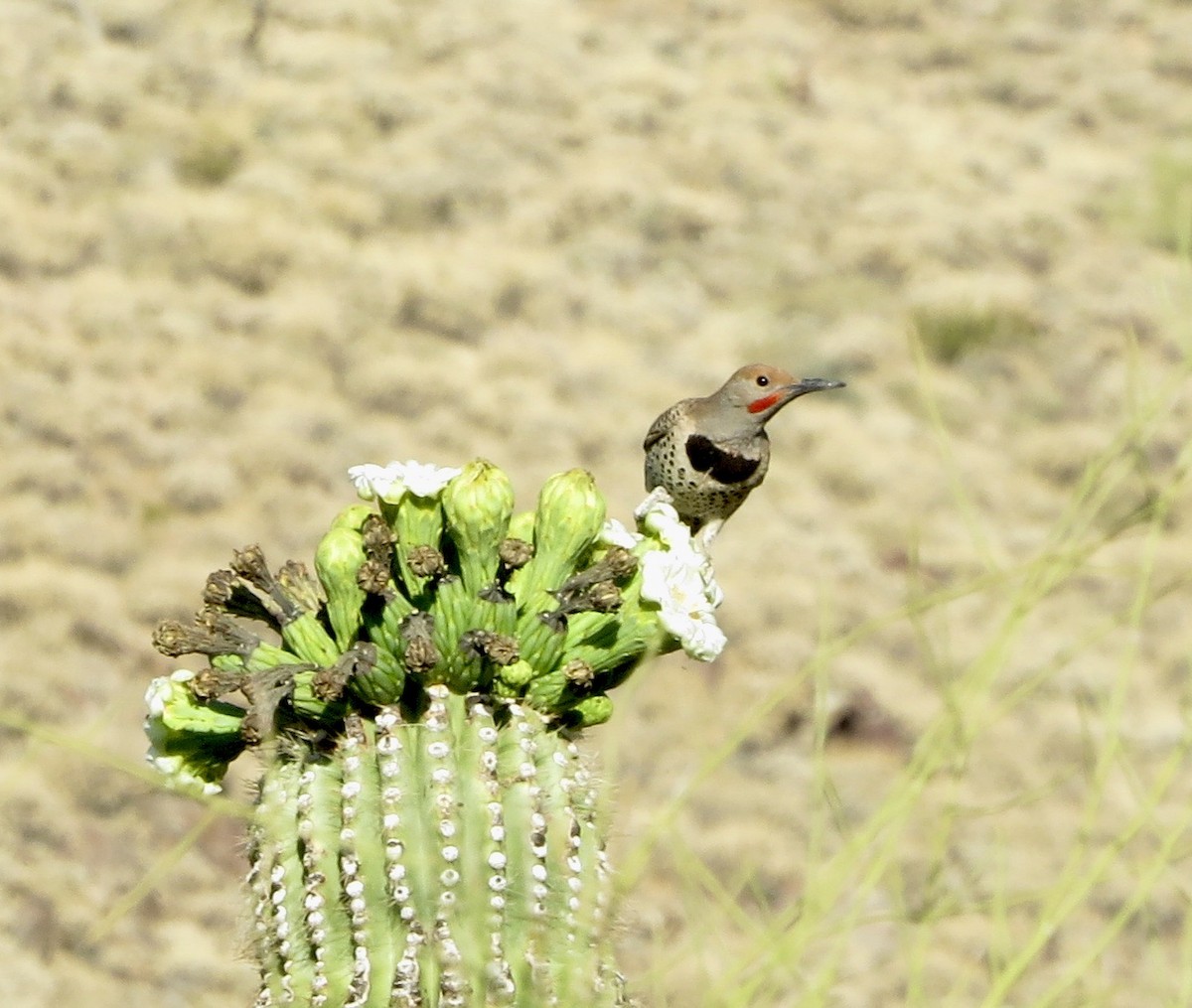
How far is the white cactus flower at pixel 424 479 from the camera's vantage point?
2.60 metres

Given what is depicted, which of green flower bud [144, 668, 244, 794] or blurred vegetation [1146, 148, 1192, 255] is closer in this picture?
green flower bud [144, 668, 244, 794]

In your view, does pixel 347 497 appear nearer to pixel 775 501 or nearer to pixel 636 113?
pixel 775 501

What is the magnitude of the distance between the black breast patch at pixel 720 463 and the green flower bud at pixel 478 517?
1.50 m

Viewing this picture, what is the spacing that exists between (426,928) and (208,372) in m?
7.70

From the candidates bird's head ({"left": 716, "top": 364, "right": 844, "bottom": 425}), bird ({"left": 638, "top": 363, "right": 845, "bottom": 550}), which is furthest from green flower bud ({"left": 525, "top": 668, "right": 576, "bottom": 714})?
bird's head ({"left": 716, "top": 364, "right": 844, "bottom": 425})

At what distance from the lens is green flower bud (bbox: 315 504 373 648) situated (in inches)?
101

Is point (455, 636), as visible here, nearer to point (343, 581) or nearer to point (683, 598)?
point (343, 581)

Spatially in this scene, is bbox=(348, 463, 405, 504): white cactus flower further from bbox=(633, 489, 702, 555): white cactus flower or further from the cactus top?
bbox=(633, 489, 702, 555): white cactus flower

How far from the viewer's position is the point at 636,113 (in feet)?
38.9

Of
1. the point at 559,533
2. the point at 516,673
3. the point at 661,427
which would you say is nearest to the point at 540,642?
the point at 516,673

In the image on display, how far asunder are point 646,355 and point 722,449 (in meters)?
6.20

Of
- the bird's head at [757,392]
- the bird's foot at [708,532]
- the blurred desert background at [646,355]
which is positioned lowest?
the bird's foot at [708,532]

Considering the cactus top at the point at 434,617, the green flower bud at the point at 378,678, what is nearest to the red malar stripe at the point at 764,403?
the cactus top at the point at 434,617

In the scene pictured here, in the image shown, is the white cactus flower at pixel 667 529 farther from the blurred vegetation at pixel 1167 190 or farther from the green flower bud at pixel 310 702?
the blurred vegetation at pixel 1167 190
